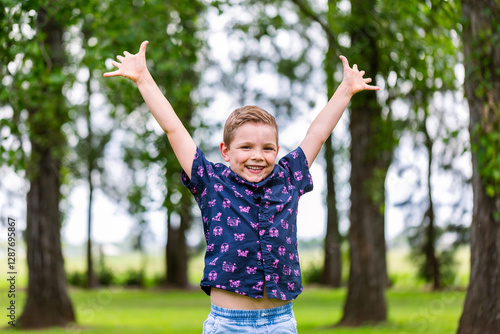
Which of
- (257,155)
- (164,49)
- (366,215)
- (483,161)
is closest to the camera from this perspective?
(257,155)

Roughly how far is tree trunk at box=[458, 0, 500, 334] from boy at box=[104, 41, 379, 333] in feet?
9.15

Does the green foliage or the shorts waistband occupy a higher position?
the green foliage

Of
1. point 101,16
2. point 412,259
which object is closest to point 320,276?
point 412,259

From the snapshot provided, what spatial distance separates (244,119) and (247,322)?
2.74ft

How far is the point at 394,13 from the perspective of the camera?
332 inches

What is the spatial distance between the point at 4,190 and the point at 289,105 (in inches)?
344

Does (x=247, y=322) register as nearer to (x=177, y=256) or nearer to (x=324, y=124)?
(x=324, y=124)

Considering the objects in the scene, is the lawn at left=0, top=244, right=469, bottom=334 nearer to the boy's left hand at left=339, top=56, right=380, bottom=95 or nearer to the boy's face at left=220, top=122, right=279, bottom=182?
the boy's left hand at left=339, top=56, right=380, bottom=95

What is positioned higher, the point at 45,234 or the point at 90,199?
the point at 90,199

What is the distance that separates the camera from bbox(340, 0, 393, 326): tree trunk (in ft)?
30.6

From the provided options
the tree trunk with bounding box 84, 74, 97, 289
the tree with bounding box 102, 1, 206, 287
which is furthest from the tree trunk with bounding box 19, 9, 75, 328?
the tree trunk with bounding box 84, 74, 97, 289

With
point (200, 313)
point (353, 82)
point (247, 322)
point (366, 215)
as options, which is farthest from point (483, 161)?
point (200, 313)

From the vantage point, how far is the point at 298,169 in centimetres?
293

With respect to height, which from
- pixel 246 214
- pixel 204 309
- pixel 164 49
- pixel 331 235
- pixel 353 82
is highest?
pixel 164 49
